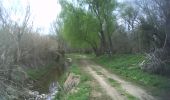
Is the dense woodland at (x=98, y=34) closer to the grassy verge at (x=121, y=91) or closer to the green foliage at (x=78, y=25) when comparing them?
the green foliage at (x=78, y=25)

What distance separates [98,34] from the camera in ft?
175

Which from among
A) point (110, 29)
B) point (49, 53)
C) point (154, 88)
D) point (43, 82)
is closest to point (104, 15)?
point (110, 29)

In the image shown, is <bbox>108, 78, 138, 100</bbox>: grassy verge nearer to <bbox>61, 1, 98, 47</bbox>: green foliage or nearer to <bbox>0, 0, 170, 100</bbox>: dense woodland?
<bbox>0, 0, 170, 100</bbox>: dense woodland

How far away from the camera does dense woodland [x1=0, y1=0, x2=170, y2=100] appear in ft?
84.3

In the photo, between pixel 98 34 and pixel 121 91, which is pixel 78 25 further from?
pixel 121 91

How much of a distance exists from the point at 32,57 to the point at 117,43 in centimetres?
2237

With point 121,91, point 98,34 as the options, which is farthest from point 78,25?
point 121,91

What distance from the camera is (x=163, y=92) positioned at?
1919 cm

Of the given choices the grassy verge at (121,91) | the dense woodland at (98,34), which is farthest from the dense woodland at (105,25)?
the grassy verge at (121,91)

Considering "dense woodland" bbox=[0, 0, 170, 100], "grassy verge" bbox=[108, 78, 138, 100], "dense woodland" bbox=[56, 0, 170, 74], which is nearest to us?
"grassy verge" bbox=[108, 78, 138, 100]

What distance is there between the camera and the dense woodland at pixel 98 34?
25703 millimetres

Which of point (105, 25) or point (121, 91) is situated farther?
point (105, 25)

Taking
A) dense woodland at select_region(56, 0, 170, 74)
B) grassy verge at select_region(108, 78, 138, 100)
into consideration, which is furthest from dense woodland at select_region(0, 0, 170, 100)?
grassy verge at select_region(108, 78, 138, 100)

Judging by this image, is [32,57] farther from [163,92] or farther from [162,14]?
[163,92]
